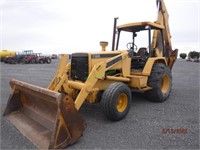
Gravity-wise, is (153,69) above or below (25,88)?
above

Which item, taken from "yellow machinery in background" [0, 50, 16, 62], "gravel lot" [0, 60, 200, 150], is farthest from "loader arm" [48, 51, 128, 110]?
"yellow machinery in background" [0, 50, 16, 62]

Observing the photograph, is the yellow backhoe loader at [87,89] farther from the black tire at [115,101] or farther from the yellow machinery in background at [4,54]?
the yellow machinery in background at [4,54]

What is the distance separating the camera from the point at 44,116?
408 centimetres

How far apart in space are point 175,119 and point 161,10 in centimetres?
408

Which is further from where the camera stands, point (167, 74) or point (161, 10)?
point (161, 10)

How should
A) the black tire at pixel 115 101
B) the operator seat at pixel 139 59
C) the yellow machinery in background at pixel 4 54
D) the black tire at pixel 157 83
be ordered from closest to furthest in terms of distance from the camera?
the black tire at pixel 115 101 < the black tire at pixel 157 83 < the operator seat at pixel 139 59 < the yellow machinery in background at pixel 4 54

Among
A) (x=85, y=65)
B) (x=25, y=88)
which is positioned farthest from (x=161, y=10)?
(x=25, y=88)

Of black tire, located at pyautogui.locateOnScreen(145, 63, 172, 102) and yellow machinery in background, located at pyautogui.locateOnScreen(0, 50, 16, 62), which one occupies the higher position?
yellow machinery in background, located at pyautogui.locateOnScreen(0, 50, 16, 62)

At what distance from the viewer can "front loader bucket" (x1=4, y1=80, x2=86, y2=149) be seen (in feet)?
11.0

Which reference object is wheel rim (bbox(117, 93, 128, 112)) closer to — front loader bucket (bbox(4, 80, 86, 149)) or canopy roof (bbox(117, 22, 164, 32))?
front loader bucket (bbox(4, 80, 86, 149))

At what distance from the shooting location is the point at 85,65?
4.96 meters

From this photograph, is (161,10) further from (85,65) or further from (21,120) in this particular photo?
(21,120)

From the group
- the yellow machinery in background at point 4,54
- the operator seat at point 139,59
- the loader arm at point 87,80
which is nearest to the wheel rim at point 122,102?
the loader arm at point 87,80

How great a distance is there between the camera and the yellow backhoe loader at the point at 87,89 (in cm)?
347
